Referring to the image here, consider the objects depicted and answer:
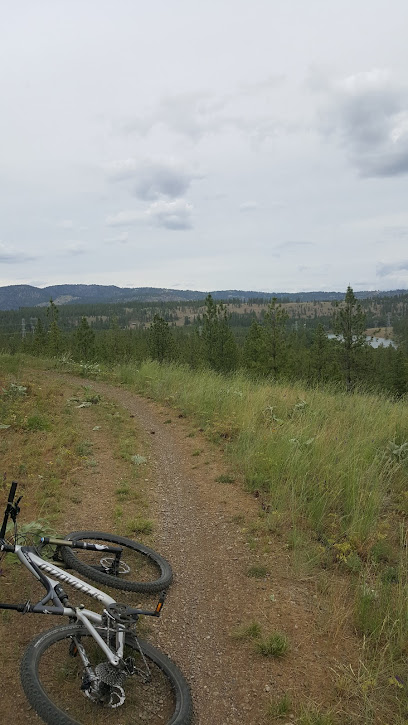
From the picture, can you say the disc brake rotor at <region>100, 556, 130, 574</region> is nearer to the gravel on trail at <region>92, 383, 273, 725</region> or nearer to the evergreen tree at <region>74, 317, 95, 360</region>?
the gravel on trail at <region>92, 383, 273, 725</region>

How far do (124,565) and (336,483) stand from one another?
325 centimetres

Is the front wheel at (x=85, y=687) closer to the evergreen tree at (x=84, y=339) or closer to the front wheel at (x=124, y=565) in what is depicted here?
the front wheel at (x=124, y=565)

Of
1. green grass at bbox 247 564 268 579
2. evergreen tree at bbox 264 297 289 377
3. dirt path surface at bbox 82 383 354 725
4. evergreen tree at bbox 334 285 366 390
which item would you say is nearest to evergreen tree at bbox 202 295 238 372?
evergreen tree at bbox 264 297 289 377

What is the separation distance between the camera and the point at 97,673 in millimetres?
2994

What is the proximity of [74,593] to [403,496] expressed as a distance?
4899 millimetres

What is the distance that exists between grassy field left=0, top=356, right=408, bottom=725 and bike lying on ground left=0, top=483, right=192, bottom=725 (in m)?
1.46

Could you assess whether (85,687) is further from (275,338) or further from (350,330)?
(350,330)

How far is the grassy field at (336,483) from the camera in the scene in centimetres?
364

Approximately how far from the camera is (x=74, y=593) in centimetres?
422

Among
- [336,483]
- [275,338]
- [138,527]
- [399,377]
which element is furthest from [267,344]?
[138,527]

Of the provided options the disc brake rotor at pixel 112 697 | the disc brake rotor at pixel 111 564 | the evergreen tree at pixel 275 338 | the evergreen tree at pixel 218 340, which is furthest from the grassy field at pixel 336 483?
the evergreen tree at pixel 275 338

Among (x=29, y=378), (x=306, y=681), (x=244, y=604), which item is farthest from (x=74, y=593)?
(x=29, y=378)

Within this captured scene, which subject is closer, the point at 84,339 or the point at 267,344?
the point at 267,344

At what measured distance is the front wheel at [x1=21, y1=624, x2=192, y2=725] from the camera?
9.52ft
